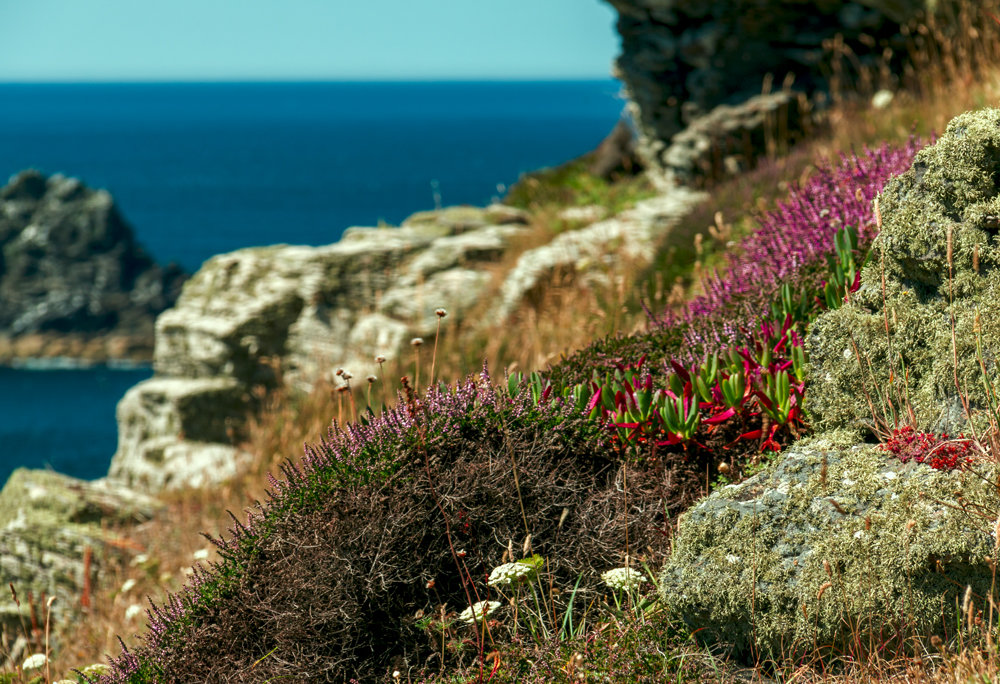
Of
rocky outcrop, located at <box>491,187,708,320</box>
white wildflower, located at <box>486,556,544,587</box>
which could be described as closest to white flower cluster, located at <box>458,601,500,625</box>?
white wildflower, located at <box>486,556,544,587</box>

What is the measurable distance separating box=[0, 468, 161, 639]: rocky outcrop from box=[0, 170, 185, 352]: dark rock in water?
68760 millimetres

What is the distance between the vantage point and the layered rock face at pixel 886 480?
2.31 m

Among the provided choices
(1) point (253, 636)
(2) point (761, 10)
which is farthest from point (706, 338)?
(2) point (761, 10)

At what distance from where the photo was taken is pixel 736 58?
35.1 ft

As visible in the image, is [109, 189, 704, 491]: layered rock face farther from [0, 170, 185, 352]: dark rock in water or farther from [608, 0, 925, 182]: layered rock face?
[0, 170, 185, 352]: dark rock in water

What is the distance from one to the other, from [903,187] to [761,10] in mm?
8325

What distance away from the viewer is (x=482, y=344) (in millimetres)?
7473

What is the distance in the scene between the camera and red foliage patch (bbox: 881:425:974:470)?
8.09 ft

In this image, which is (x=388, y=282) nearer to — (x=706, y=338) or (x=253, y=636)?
(x=706, y=338)

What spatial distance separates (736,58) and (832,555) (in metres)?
9.52

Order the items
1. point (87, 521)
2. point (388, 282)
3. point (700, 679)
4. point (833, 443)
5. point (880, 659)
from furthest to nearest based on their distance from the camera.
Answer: point (388, 282) < point (87, 521) < point (833, 443) < point (700, 679) < point (880, 659)

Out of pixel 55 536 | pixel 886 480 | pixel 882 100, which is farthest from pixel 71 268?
pixel 886 480

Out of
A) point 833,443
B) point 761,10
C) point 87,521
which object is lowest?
point 87,521

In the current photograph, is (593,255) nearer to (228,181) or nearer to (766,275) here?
(766,275)
